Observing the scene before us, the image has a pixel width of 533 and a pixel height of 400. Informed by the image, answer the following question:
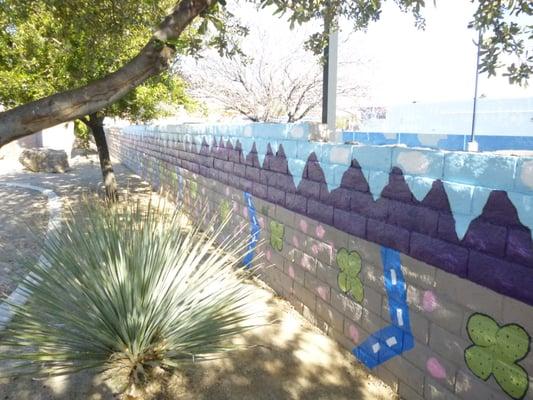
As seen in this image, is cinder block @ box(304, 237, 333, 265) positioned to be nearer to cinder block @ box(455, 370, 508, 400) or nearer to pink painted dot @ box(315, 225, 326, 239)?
pink painted dot @ box(315, 225, 326, 239)

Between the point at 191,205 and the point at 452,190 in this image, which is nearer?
the point at 452,190

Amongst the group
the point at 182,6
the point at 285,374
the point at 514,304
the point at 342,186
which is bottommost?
the point at 285,374

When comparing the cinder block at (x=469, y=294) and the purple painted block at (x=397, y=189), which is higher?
the purple painted block at (x=397, y=189)

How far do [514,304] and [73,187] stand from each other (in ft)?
40.1

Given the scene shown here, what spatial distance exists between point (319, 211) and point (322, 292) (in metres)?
0.76

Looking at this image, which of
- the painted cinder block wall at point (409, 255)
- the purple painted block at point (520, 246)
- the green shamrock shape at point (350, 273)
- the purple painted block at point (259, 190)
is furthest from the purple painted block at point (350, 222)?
the purple painted block at point (259, 190)

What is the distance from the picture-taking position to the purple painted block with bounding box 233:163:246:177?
18.0ft

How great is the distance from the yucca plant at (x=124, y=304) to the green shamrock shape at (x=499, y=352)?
52.2 inches

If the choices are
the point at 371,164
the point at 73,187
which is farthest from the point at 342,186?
the point at 73,187

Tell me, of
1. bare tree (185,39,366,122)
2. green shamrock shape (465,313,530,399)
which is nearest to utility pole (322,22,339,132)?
green shamrock shape (465,313,530,399)

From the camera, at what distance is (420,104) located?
31391 mm

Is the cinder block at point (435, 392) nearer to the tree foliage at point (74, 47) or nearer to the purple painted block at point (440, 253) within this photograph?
the purple painted block at point (440, 253)

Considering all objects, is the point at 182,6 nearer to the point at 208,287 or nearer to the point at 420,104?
the point at 208,287

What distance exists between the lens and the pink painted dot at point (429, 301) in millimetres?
2547
